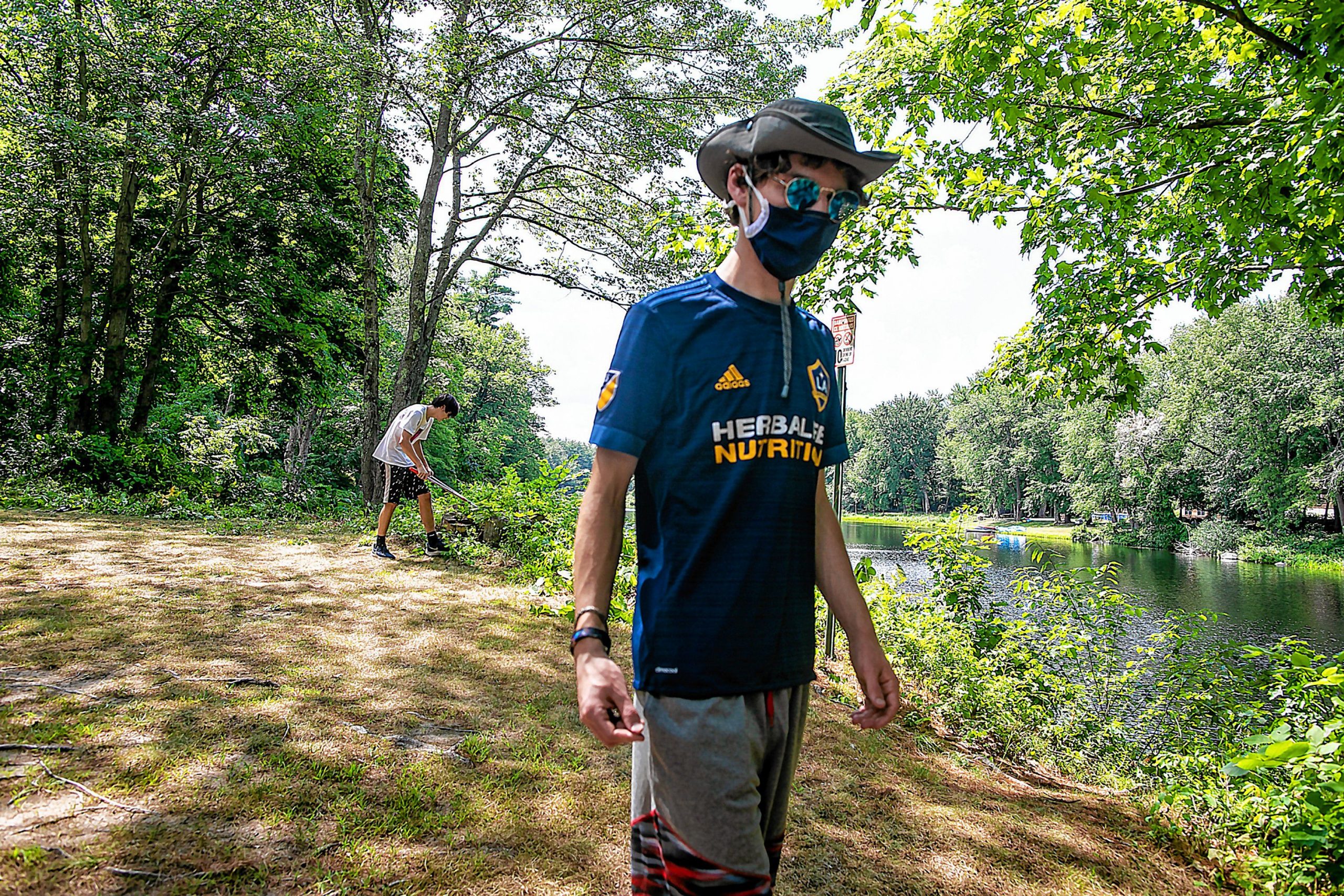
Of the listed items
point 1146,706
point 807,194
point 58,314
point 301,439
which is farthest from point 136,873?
point 301,439

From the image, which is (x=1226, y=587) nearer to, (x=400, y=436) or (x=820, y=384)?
(x=400, y=436)

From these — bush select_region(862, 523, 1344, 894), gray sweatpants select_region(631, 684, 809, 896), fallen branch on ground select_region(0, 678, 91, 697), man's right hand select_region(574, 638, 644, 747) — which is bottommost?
bush select_region(862, 523, 1344, 894)

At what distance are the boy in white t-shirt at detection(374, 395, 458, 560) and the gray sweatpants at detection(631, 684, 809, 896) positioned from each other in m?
6.78

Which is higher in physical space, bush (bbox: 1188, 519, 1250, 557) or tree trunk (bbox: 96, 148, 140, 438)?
tree trunk (bbox: 96, 148, 140, 438)

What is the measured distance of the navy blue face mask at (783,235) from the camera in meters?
1.43

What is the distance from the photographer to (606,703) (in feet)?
3.76

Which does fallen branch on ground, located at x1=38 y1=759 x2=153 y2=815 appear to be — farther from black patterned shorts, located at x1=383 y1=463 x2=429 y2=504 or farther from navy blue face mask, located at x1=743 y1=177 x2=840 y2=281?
black patterned shorts, located at x1=383 y1=463 x2=429 y2=504

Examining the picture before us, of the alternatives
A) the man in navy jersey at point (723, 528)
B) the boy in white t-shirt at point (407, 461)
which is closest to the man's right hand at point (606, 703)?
the man in navy jersey at point (723, 528)

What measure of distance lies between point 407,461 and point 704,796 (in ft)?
23.2

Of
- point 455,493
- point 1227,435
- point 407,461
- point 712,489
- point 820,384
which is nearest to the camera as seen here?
point 712,489

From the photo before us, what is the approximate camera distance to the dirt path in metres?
2.21

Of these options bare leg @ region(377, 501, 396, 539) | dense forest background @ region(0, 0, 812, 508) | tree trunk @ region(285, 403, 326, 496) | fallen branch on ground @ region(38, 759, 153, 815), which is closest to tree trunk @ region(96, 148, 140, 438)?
dense forest background @ region(0, 0, 812, 508)

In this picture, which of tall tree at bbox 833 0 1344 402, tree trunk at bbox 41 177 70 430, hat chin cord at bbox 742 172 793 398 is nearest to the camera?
hat chin cord at bbox 742 172 793 398

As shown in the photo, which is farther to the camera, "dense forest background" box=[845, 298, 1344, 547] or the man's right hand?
"dense forest background" box=[845, 298, 1344, 547]
